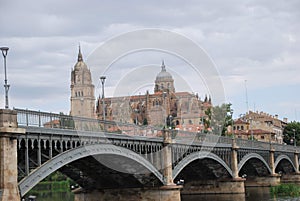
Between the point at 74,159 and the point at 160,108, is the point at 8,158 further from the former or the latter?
the point at 160,108

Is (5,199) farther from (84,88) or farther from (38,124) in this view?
(84,88)

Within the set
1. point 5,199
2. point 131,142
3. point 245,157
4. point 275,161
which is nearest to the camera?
point 5,199

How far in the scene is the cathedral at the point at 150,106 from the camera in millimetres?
98312

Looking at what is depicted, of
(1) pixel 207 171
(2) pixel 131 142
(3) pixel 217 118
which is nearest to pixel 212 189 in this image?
(1) pixel 207 171

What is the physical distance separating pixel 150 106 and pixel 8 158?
90.1 m

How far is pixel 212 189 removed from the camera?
281 feet

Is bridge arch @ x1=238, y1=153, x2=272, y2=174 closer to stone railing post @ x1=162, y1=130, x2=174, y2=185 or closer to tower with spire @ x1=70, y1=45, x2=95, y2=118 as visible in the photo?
stone railing post @ x1=162, y1=130, x2=174, y2=185

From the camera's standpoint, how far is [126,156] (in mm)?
50750

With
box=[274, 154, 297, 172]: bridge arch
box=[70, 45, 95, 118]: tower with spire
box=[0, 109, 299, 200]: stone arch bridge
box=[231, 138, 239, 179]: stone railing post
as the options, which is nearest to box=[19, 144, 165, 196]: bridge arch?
box=[0, 109, 299, 200]: stone arch bridge

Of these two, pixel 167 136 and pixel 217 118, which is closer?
pixel 167 136

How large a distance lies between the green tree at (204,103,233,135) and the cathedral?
2050mm

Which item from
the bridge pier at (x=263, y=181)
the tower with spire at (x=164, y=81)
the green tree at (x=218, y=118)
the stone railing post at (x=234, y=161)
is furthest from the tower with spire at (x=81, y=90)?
the stone railing post at (x=234, y=161)

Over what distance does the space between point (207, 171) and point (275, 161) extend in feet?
92.6

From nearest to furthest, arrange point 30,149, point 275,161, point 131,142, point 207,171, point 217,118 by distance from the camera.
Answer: point 30,149 → point 131,142 → point 207,171 → point 275,161 → point 217,118
